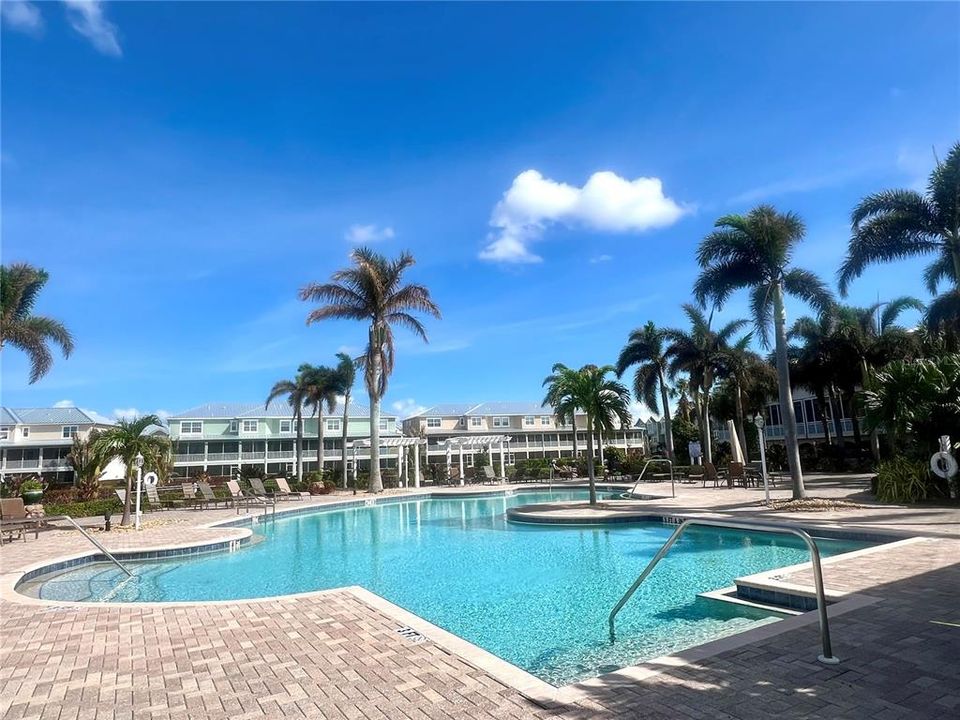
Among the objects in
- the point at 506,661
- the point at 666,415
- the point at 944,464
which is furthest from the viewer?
the point at 666,415

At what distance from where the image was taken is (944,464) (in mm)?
12312

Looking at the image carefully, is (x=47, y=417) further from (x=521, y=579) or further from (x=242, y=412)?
(x=521, y=579)

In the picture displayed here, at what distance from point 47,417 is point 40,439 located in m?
2.52

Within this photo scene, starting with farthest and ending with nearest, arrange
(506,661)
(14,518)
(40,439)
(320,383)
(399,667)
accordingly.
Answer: (40,439)
(320,383)
(14,518)
(506,661)
(399,667)

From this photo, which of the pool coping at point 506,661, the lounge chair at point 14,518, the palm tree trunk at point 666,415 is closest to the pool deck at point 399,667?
the pool coping at point 506,661

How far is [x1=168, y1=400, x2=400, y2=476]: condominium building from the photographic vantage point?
180 ft

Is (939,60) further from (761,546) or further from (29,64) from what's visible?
(29,64)

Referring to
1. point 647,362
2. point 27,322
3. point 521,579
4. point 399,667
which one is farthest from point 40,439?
point 399,667

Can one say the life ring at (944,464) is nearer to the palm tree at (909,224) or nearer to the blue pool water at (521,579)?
the blue pool water at (521,579)

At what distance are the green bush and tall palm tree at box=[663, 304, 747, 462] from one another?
56.6 feet

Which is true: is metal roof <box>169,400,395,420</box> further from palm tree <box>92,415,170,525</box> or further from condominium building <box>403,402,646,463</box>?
palm tree <box>92,415,170,525</box>

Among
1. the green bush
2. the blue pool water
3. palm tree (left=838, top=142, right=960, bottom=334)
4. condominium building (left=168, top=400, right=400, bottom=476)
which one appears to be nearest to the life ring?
the green bush

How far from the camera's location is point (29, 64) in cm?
1004

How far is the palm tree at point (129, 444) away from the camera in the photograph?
16016 millimetres
